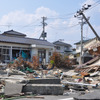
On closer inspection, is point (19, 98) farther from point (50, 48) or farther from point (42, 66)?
point (50, 48)

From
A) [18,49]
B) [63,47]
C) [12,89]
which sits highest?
[63,47]

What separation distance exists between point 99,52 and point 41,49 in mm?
8290

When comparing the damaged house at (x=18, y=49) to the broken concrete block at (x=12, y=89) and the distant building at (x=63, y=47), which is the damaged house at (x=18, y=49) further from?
the distant building at (x=63, y=47)

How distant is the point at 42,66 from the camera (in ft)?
61.3

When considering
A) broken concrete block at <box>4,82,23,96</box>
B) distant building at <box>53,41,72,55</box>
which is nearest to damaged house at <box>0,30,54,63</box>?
broken concrete block at <box>4,82,23,96</box>

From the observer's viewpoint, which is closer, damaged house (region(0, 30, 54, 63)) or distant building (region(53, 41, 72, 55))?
damaged house (region(0, 30, 54, 63))

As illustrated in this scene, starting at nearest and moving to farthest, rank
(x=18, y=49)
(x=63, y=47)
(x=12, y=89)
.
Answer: (x=12, y=89)
(x=18, y=49)
(x=63, y=47)

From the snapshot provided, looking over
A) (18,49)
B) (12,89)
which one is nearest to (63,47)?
(18,49)

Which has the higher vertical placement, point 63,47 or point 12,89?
point 63,47

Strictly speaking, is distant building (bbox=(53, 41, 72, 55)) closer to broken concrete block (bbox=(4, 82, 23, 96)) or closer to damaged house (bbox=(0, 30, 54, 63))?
damaged house (bbox=(0, 30, 54, 63))

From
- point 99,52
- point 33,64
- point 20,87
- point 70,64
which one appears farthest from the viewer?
point 70,64

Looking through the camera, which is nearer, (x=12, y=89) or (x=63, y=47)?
(x=12, y=89)

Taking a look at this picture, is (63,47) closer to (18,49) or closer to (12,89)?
(18,49)

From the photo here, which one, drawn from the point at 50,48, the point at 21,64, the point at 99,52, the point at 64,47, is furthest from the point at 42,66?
the point at 64,47
